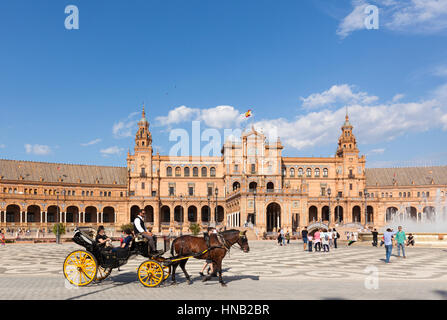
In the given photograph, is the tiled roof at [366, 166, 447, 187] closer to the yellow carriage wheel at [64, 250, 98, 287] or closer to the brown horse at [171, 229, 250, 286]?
the brown horse at [171, 229, 250, 286]

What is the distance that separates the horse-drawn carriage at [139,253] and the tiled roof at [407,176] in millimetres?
88942

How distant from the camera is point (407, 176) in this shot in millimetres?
100250

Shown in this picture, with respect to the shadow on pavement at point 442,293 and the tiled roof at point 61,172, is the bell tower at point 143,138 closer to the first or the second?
the tiled roof at point 61,172

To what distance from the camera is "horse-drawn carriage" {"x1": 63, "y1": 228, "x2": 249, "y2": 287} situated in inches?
520

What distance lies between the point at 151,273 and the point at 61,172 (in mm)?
84392

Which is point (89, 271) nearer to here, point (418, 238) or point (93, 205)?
point (418, 238)

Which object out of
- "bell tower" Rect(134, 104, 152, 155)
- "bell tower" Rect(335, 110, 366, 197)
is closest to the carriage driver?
"bell tower" Rect(134, 104, 152, 155)

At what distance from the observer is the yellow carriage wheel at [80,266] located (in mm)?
13219

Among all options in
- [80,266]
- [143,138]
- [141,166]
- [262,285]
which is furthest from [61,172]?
[262,285]

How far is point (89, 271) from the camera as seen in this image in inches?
531

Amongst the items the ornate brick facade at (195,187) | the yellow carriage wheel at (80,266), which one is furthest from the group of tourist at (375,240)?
the ornate brick facade at (195,187)

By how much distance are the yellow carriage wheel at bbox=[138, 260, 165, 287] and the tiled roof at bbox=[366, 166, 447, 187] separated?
90444 mm
